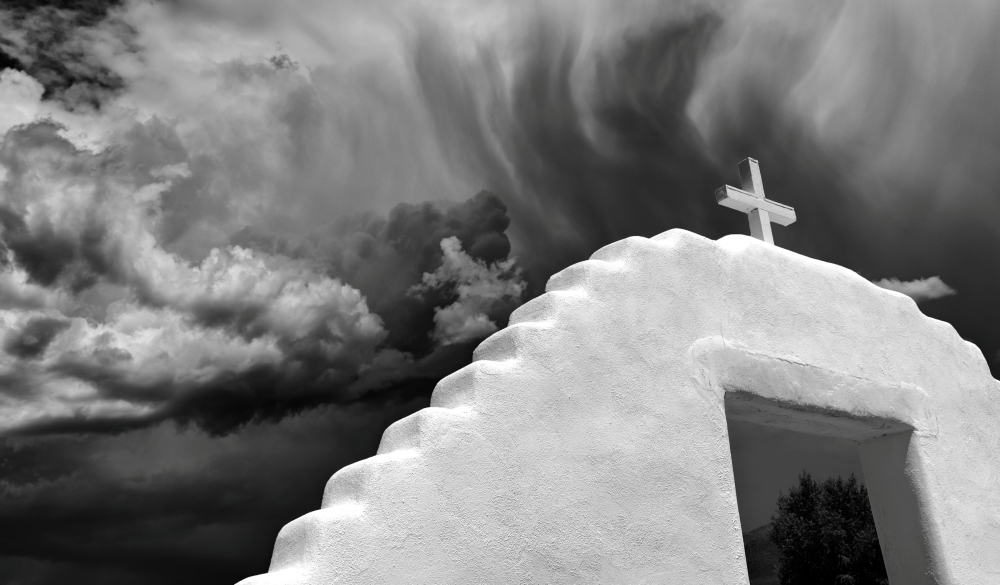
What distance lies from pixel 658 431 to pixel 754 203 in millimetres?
2228

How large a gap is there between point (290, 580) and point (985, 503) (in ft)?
13.4

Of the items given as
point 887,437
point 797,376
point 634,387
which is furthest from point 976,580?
point 634,387

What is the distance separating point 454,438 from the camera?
3.04 meters

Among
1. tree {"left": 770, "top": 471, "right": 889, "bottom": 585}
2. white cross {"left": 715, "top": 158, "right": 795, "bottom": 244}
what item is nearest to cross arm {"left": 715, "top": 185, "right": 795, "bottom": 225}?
white cross {"left": 715, "top": 158, "right": 795, "bottom": 244}

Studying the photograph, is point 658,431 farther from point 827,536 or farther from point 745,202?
point 827,536

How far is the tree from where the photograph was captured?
20.3 meters

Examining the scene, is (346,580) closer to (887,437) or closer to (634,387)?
(634,387)

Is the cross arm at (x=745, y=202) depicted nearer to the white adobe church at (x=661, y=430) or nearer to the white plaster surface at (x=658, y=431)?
the white adobe church at (x=661, y=430)

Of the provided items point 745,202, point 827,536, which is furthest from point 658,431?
point 827,536

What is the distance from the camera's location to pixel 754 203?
527cm

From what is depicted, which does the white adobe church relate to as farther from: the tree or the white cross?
the tree

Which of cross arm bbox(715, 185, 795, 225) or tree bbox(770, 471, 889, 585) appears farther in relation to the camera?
tree bbox(770, 471, 889, 585)

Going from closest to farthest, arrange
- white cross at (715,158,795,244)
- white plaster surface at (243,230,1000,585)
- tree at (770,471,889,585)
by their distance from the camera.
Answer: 1. white plaster surface at (243,230,1000,585)
2. white cross at (715,158,795,244)
3. tree at (770,471,889,585)

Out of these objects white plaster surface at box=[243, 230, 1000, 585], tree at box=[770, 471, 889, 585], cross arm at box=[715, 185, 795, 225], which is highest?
tree at box=[770, 471, 889, 585]
